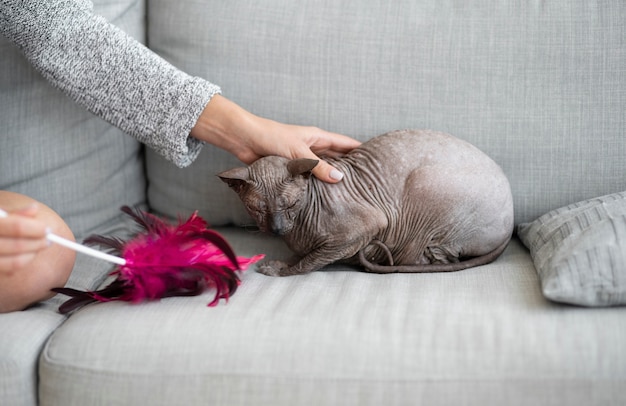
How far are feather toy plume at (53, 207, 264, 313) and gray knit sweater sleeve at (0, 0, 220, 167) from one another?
0.94ft

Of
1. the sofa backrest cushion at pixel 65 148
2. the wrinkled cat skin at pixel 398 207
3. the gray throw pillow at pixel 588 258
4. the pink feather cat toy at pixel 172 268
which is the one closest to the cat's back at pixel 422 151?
the wrinkled cat skin at pixel 398 207

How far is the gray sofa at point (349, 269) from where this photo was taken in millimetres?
1100

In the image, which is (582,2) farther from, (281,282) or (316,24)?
(281,282)

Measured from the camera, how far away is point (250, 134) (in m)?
1.55

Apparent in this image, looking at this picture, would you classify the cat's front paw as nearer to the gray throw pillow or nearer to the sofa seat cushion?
the sofa seat cushion

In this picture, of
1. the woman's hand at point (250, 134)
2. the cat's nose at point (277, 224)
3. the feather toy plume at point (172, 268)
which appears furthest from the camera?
the woman's hand at point (250, 134)

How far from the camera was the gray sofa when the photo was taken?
1100 mm

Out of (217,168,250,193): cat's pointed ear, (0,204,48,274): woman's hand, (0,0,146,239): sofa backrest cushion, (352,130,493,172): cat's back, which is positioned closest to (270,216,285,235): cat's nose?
(217,168,250,193): cat's pointed ear

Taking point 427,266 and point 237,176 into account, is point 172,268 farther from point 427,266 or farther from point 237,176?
point 427,266

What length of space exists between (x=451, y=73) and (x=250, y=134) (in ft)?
1.66

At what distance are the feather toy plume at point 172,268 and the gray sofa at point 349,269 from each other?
3 centimetres

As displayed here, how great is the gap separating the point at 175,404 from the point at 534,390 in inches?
23.0


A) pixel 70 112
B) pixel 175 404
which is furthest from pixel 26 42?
pixel 175 404

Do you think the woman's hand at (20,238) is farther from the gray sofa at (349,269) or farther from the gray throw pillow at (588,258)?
the gray throw pillow at (588,258)
